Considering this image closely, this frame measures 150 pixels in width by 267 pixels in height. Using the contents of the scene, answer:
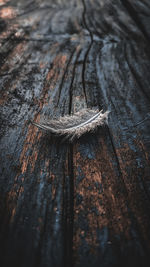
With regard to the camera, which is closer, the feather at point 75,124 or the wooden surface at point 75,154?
the wooden surface at point 75,154

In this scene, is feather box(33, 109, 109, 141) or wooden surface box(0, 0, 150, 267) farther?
feather box(33, 109, 109, 141)

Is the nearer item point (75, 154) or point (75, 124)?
point (75, 154)

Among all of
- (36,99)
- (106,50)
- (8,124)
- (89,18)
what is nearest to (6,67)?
(36,99)

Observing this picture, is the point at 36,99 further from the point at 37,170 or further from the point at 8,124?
the point at 37,170
